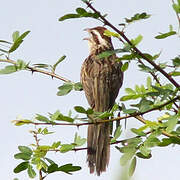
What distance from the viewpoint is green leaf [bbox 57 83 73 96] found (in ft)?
13.4

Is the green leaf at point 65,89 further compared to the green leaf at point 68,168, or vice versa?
the green leaf at point 65,89

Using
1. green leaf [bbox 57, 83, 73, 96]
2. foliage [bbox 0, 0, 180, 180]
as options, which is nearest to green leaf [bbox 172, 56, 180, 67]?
foliage [bbox 0, 0, 180, 180]

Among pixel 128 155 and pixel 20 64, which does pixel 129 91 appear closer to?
pixel 128 155

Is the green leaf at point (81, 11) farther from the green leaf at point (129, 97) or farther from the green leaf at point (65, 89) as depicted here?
the green leaf at point (65, 89)

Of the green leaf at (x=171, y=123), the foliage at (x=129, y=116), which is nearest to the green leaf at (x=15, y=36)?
the foliage at (x=129, y=116)

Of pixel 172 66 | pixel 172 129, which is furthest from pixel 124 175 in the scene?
pixel 172 66

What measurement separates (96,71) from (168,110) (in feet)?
6.54

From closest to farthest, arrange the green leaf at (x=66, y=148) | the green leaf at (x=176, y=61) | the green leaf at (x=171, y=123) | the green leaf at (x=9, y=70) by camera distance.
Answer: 1. the green leaf at (x=171, y=123)
2. the green leaf at (x=176, y=61)
3. the green leaf at (x=66, y=148)
4. the green leaf at (x=9, y=70)

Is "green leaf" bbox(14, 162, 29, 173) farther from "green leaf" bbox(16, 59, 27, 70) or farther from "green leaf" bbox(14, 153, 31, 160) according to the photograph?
"green leaf" bbox(16, 59, 27, 70)

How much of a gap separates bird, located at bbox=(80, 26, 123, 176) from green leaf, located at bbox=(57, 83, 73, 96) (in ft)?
1.48

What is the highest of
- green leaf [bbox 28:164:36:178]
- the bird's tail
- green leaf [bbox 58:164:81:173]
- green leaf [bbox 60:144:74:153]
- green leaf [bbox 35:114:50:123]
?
green leaf [bbox 35:114:50:123]

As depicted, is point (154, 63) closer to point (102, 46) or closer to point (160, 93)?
point (160, 93)

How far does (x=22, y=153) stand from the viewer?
311cm

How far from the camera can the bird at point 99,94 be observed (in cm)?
404
